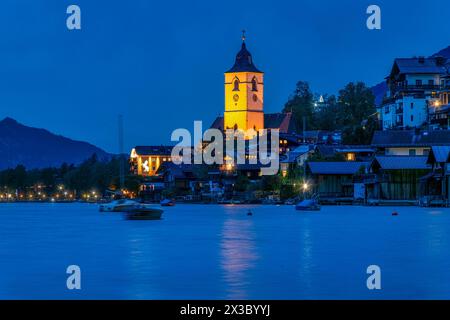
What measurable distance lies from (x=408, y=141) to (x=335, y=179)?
9856mm

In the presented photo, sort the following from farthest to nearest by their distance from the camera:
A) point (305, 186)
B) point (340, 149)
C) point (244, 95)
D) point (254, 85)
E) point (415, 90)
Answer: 1. point (254, 85)
2. point (244, 95)
3. point (340, 149)
4. point (415, 90)
5. point (305, 186)

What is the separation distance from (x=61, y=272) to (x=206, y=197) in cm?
10903

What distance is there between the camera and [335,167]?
103250 mm

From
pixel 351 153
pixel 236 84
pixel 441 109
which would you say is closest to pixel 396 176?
pixel 441 109

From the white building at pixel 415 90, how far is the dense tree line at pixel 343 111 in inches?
371

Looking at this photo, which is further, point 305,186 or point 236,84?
point 236,84

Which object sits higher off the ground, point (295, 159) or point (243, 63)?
point (243, 63)

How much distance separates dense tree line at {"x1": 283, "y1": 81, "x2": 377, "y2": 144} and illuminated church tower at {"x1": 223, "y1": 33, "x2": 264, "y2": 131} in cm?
738

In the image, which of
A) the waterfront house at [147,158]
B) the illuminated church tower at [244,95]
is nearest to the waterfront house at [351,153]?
the illuminated church tower at [244,95]

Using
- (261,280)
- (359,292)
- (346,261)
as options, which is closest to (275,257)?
(346,261)

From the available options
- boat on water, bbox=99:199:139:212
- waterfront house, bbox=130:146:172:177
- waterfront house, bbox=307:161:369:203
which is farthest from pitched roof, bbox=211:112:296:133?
boat on water, bbox=99:199:139:212

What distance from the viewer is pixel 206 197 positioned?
14312 cm

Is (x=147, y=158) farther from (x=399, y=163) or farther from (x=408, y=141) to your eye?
(x=399, y=163)
